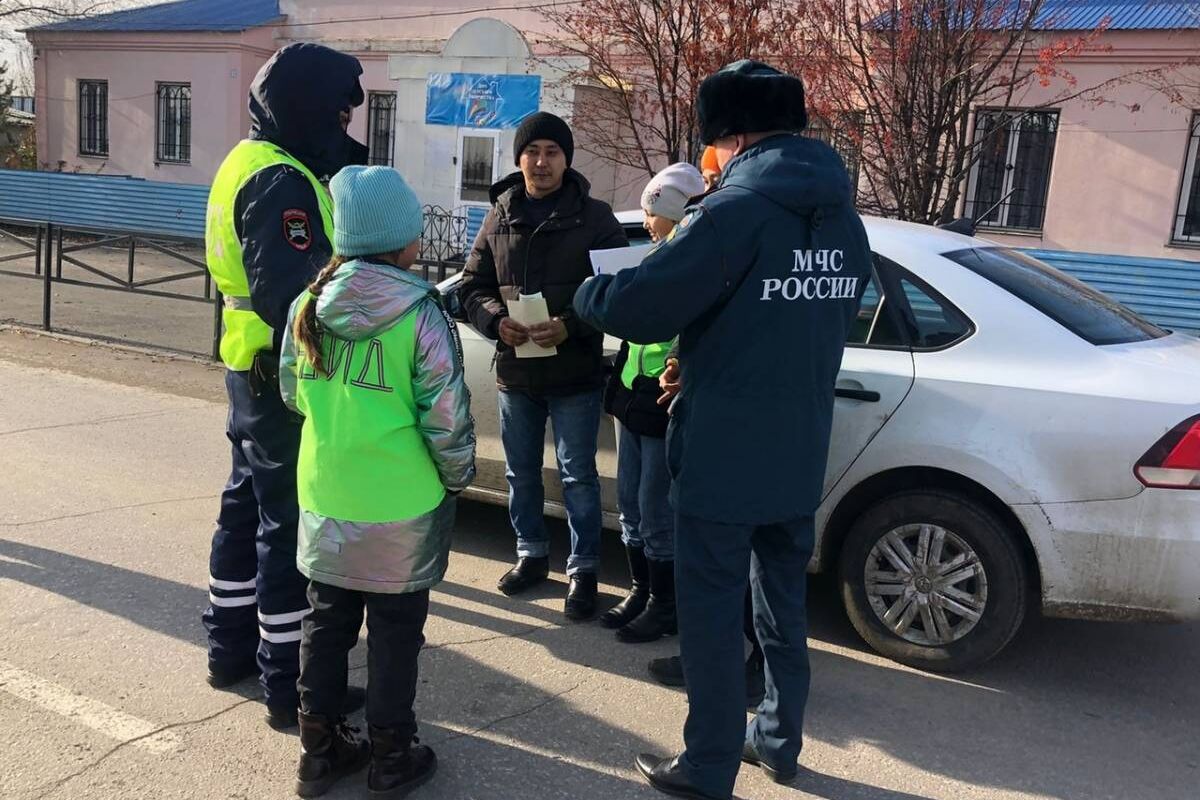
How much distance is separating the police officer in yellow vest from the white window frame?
14007 millimetres

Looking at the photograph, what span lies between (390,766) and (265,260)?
149 centimetres

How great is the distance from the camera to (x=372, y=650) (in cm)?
293

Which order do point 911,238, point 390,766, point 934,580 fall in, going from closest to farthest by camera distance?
point 390,766
point 934,580
point 911,238

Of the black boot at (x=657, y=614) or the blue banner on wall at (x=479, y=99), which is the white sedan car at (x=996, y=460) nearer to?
the black boot at (x=657, y=614)

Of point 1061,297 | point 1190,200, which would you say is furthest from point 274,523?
point 1190,200

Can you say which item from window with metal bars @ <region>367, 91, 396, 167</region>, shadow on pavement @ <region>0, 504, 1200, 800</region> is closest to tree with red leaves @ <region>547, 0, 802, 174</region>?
shadow on pavement @ <region>0, 504, 1200, 800</region>

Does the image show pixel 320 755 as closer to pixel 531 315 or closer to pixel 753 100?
pixel 531 315

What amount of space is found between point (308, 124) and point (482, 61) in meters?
14.5

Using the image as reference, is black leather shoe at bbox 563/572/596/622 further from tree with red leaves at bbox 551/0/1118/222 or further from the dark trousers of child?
tree with red leaves at bbox 551/0/1118/222

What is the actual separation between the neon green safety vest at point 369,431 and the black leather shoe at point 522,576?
173 cm

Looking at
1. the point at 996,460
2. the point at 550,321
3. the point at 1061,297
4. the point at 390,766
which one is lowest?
the point at 390,766

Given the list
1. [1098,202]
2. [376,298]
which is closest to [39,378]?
[376,298]

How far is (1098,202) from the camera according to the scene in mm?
14625

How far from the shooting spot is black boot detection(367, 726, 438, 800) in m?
2.92
